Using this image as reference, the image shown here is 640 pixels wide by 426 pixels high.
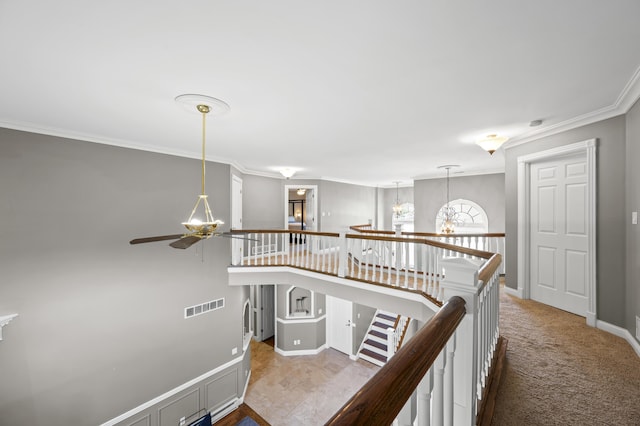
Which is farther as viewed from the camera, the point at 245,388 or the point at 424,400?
the point at 245,388

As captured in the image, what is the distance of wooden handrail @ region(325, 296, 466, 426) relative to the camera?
0.49 m

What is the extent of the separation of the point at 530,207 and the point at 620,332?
5.63ft

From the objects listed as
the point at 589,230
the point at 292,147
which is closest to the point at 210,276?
the point at 292,147

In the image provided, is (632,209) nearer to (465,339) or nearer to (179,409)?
(465,339)

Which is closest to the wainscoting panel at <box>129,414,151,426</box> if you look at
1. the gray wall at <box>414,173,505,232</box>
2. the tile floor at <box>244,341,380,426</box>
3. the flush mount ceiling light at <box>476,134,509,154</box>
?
the tile floor at <box>244,341,380,426</box>

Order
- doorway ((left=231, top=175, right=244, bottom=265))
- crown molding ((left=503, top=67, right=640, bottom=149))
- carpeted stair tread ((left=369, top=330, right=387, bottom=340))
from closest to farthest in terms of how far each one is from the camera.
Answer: crown molding ((left=503, top=67, right=640, bottom=149)) < doorway ((left=231, top=175, right=244, bottom=265)) < carpeted stair tread ((left=369, top=330, right=387, bottom=340))

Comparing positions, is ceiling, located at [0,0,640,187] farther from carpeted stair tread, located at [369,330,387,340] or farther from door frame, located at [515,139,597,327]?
carpeted stair tread, located at [369,330,387,340]

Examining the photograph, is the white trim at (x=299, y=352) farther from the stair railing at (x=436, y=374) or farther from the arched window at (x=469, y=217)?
the stair railing at (x=436, y=374)

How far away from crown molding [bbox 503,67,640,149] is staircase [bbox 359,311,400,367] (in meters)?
5.43

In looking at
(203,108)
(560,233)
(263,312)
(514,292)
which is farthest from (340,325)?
(203,108)

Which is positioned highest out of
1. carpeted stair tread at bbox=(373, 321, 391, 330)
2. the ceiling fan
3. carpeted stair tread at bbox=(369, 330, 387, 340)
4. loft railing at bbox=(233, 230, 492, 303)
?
the ceiling fan

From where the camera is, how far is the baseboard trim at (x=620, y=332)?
2.37m

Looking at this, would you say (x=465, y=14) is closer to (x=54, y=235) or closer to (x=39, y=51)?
(x=39, y=51)

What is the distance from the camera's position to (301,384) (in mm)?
6504
